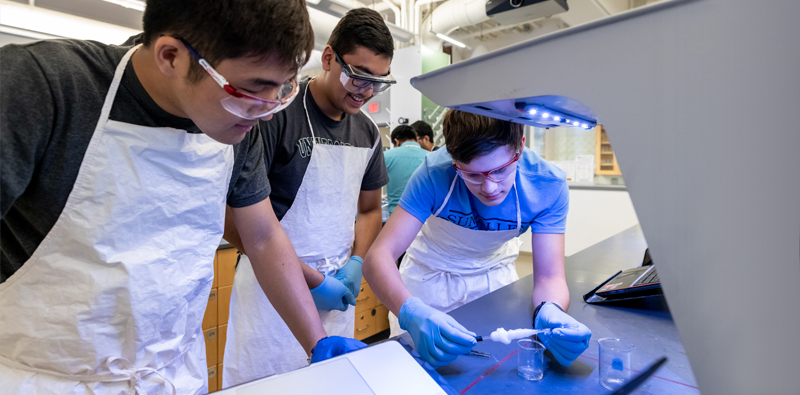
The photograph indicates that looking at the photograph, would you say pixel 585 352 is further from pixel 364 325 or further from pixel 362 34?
pixel 364 325

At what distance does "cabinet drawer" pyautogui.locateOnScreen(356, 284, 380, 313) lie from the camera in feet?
10.5

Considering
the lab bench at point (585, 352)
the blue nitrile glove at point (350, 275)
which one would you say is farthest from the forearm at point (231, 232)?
the lab bench at point (585, 352)

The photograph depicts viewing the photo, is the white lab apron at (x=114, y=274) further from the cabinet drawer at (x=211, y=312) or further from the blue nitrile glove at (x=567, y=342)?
the cabinet drawer at (x=211, y=312)

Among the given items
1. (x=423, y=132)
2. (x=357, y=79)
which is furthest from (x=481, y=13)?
(x=357, y=79)

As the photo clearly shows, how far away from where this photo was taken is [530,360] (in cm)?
87

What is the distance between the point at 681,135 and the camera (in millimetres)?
342

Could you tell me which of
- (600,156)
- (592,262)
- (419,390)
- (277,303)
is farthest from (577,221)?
(419,390)

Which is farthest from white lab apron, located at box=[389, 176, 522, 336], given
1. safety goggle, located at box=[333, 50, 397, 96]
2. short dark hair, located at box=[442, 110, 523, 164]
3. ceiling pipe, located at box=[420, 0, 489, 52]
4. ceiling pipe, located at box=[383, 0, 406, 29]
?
ceiling pipe, located at box=[383, 0, 406, 29]

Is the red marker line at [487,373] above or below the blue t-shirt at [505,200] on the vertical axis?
below

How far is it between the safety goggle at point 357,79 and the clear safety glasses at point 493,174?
0.43m

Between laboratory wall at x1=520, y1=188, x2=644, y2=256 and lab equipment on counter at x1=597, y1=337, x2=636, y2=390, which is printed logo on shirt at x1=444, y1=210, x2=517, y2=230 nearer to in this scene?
lab equipment on counter at x1=597, y1=337, x2=636, y2=390

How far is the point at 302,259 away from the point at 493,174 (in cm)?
80

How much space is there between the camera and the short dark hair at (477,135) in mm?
1205

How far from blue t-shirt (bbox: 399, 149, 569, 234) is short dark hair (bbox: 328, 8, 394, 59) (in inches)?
18.1
